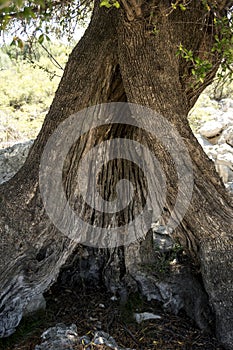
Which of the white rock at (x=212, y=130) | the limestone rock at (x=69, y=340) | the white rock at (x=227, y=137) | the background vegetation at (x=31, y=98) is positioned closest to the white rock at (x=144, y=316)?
the limestone rock at (x=69, y=340)

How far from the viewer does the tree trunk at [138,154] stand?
105 inches

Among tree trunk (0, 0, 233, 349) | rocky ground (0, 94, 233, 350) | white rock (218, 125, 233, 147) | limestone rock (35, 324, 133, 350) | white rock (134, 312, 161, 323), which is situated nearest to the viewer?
limestone rock (35, 324, 133, 350)

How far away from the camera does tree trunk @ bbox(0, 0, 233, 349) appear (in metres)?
2.68

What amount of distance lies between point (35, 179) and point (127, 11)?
4.10ft

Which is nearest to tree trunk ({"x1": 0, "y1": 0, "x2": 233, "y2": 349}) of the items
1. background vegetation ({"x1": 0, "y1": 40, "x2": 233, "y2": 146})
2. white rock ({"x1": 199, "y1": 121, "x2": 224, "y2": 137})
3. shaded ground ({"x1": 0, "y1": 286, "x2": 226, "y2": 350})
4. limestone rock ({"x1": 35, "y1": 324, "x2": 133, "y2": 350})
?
shaded ground ({"x1": 0, "y1": 286, "x2": 226, "y2": 350})

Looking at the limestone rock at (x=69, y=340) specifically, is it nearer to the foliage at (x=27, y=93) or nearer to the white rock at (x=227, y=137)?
the white rock at (x=227, y=137)

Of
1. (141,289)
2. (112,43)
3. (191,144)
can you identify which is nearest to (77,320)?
(141,289)

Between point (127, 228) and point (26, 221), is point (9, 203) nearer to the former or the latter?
point (26, 221)

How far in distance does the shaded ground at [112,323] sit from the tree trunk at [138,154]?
0.43 ft

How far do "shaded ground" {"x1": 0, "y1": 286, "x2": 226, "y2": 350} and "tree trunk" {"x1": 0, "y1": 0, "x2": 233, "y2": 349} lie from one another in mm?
131

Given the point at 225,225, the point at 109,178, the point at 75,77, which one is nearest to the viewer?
the point at 225,225

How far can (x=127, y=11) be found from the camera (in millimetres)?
2771

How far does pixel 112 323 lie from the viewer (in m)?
2.90

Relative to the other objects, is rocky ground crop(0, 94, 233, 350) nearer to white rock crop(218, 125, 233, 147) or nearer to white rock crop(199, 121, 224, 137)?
white rock crop(218, 125, 233, 147)
